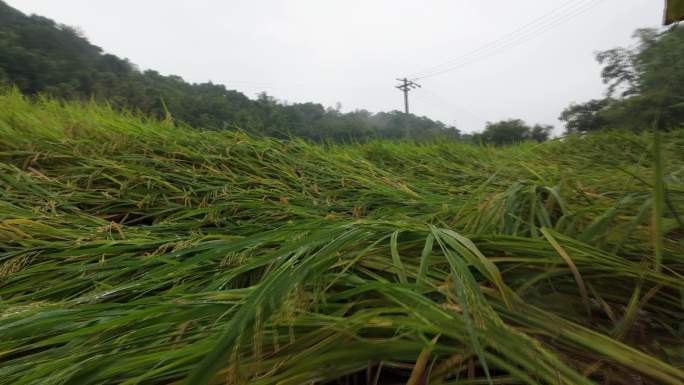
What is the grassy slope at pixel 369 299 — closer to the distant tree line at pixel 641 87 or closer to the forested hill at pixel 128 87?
the forested hill at pixel 128 87

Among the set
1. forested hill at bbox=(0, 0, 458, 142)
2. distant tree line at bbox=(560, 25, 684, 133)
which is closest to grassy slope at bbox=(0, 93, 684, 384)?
forested hill at bbox=(0, 0, 458, 142)

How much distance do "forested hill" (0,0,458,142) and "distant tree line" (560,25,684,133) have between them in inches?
120

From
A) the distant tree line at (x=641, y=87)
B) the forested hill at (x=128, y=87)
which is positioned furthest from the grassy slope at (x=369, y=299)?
the distant tree line at (x=641, y=87)

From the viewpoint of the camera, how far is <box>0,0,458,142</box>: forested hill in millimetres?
6844

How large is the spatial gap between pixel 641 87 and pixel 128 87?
11.5m

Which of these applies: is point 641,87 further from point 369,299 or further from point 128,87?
point 128,87

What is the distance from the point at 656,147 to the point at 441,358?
1.38 feet

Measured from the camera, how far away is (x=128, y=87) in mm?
8641

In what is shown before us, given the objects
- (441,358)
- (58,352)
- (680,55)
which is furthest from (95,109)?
(680,55)

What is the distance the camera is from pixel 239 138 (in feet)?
7.27

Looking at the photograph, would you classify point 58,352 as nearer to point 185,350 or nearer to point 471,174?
point 185,350

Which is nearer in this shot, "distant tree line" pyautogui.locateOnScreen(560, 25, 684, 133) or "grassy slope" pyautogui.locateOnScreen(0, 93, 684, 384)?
"grassy slope" pyautogui.locateOnScreen(0, 93, 684, 384)

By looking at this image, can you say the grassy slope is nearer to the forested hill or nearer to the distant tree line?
the forested hill

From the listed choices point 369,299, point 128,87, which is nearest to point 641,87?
point 369,299
